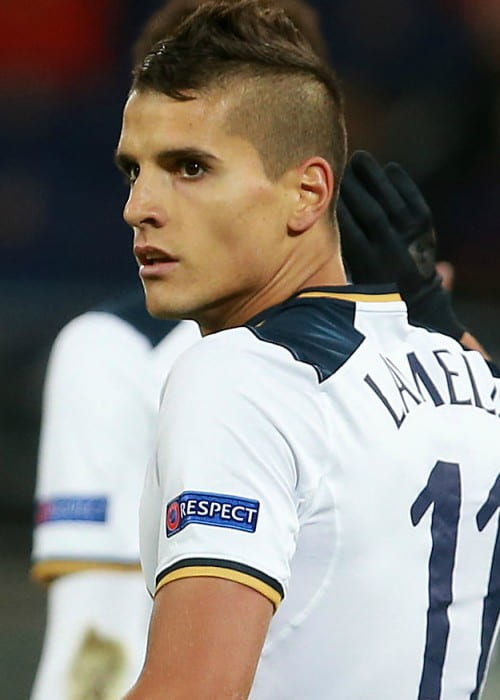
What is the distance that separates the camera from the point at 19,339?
734cm

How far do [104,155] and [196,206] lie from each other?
585cm

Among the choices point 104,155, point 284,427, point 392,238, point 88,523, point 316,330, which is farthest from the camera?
point 104,155

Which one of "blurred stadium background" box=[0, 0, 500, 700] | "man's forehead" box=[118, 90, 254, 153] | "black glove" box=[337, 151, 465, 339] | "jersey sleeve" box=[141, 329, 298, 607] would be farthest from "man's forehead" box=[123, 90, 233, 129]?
"blurred stadium background" box=[0, 0, 500, 700]

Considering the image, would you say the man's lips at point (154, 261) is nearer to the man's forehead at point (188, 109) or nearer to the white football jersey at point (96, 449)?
the man's forehead at point (188, 109)

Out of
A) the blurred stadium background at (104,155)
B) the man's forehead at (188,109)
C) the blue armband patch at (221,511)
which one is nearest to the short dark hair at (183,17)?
the man's forehead at (188,109)

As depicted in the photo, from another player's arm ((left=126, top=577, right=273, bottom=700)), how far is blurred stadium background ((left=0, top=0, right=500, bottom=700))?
5.39m

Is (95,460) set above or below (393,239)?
below

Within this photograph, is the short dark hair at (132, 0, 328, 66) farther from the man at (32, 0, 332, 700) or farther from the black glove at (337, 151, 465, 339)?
the black glove at (337, 151, 465, 339)

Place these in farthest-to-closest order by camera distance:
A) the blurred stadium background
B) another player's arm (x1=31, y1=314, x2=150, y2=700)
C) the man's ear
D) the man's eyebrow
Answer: the blurred stadium background → another player's arm (x1=31, y1=314, x2=150, y2=700) → the man's ear → the man's eyebrow

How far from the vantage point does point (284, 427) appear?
1824mm

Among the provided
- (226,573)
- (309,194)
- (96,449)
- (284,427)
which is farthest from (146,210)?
(96,449)

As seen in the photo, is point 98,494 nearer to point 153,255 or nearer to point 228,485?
point 153,255

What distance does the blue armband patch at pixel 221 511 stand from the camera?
1.79 meters

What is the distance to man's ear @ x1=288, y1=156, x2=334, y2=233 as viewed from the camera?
2.16 metres
